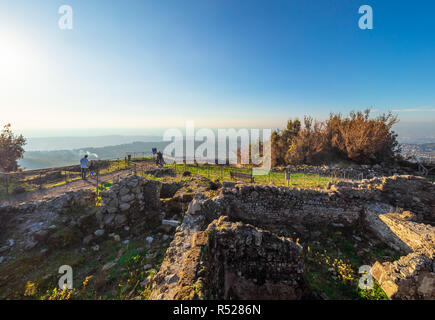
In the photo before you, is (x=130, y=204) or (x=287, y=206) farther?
(x=287, y=206)

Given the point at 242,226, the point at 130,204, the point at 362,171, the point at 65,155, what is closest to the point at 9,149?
the point at 130,204

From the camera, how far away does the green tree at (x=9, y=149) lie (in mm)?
18031

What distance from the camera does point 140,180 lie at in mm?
8781

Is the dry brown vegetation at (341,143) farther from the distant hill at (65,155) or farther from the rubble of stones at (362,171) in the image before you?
the distant hill at (65,155)

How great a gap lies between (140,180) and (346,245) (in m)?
10.6

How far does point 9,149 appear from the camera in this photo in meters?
18.7

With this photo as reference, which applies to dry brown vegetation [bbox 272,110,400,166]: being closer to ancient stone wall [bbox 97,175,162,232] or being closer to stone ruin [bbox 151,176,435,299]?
stone ruin [bbox 151,176,435,299]

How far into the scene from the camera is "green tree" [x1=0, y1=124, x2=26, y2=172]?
59.2ft

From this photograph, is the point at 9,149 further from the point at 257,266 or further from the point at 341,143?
the point at 341,143

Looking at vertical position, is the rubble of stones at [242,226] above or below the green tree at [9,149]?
below

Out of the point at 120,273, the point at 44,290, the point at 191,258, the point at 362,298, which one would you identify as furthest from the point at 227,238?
the point at 44,290

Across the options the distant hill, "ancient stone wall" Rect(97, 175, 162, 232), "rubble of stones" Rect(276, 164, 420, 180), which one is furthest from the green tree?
the distant hill

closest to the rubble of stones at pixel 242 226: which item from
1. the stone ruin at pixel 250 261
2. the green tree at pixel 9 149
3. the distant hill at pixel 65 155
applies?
the stone ruin at pixel 250 261
